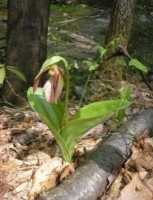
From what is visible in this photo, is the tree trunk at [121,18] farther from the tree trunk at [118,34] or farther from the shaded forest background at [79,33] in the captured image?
the shaded forest background at [79,33]

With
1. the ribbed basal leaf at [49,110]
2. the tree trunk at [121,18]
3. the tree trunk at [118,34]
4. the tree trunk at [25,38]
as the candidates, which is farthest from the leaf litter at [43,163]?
the tree trunk at [121,18]

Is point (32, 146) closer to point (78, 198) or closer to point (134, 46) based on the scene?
point (78, 198)

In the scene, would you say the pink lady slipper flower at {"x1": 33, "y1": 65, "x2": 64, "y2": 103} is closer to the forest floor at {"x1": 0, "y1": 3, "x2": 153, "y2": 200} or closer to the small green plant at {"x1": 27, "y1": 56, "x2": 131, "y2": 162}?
the small green plant at {"x1": 27, "y1": 56, "x2": 131, "y2": 162}

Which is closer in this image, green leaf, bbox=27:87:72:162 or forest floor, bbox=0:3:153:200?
forest floor, bbox=0:3:153:200

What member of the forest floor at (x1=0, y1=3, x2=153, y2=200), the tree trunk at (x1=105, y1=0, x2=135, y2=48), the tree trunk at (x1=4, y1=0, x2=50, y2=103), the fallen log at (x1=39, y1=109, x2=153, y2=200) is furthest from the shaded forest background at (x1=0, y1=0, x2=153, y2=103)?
the fallen log at (x1=39, y1=109, x2=153, y2=200)

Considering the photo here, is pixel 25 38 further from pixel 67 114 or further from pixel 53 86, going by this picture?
pixel 53 86

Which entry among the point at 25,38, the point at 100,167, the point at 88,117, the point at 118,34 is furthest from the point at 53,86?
the point at 118,34

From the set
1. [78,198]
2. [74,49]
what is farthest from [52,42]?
[78,198]
